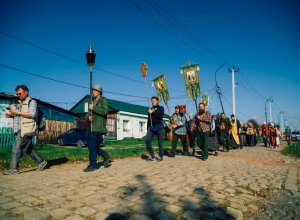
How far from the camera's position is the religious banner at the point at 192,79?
13.1m

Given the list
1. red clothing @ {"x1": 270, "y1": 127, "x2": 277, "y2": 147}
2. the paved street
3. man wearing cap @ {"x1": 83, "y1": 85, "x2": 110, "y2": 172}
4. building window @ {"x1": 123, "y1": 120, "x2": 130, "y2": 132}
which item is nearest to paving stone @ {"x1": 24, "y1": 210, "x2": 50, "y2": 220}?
the paved street

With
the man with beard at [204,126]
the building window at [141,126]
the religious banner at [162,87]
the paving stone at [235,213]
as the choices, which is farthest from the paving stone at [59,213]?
the building window at [141,126]

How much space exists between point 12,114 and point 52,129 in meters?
18.4

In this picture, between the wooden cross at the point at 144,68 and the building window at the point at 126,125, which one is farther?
the building window at the point at 126,125

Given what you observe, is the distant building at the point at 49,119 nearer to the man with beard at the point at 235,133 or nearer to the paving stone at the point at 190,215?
the man with beard at the point at 235,133

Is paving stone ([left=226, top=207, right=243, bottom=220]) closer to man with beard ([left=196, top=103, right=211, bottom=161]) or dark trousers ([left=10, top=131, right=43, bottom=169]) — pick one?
dark trousers ([left=10, top=131, right=43, bottom=169])

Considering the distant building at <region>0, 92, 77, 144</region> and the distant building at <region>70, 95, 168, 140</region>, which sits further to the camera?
the distant building at <region>70, 95, 168, 140</region>

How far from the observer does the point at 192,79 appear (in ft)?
43.7

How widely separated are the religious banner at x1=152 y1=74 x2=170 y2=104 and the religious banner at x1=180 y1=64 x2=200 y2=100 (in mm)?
2231

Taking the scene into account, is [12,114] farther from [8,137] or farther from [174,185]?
[8,137]

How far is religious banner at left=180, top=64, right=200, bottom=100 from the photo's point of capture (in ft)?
43.0

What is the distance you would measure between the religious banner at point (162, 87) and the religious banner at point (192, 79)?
7.32 feet

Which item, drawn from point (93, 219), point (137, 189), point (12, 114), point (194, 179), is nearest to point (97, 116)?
point (12, 114)

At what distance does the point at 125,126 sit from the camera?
30.9 meters
